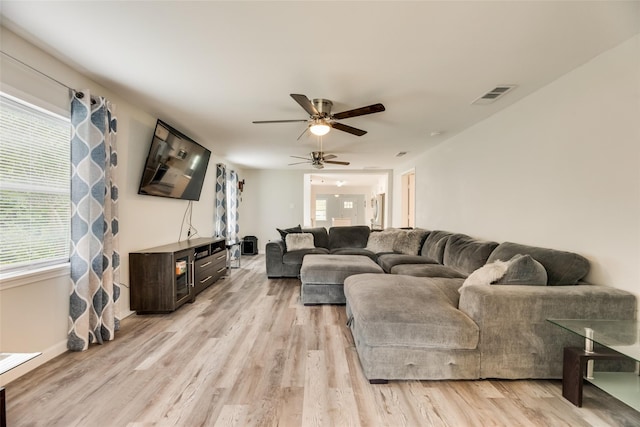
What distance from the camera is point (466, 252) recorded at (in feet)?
10.9

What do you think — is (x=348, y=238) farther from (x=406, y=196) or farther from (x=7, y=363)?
→ (x=7, y=363)

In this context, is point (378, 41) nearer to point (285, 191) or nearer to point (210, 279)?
point (210, 279)

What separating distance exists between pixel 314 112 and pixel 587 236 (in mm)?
2515

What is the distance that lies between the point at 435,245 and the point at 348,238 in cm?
177

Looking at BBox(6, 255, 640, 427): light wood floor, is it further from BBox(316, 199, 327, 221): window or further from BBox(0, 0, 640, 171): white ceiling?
BBox(316, 199, 327, 221): window

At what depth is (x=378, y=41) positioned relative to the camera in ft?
6.35

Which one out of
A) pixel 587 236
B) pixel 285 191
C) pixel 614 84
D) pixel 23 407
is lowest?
pixel 23 407

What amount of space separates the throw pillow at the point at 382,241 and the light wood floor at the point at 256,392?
8.30 ft

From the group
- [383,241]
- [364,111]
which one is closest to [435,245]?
[383,241]

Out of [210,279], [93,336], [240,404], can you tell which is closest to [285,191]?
[210,279]

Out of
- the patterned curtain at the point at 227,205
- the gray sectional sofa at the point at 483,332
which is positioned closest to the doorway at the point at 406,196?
the patterned curtain at the point at 227,205

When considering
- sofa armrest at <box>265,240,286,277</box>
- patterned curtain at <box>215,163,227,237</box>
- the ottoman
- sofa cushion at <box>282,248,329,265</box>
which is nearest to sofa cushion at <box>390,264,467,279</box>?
the ottoman

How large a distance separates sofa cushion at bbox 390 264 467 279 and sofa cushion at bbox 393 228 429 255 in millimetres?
1032

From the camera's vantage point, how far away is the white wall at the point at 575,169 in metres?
1.94
